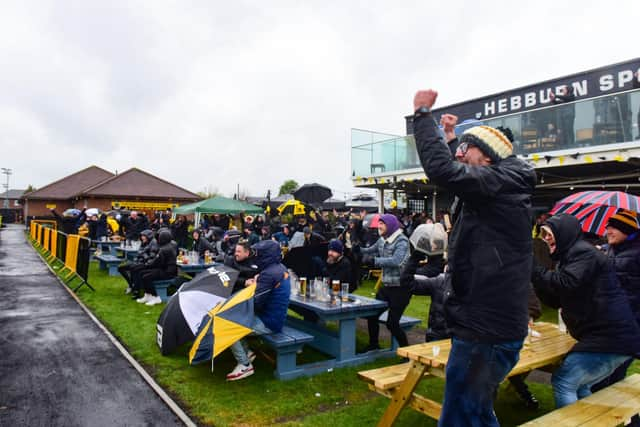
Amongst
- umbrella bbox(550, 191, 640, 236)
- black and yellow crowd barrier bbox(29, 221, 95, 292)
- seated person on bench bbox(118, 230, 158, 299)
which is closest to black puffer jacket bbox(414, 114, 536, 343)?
umbrella bbox(550, 191, 640, 236)

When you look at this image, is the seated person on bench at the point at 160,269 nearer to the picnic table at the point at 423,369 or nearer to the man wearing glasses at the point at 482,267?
the picnic table at the point at 423,369

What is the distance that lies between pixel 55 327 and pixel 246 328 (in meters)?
4.46

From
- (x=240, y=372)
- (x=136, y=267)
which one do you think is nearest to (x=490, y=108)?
(x=136, y=267)

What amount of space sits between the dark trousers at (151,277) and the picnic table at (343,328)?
13.7 ft

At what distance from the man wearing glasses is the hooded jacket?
3259mm

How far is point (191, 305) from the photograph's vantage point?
5.30 meters

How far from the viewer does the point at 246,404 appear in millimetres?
4395

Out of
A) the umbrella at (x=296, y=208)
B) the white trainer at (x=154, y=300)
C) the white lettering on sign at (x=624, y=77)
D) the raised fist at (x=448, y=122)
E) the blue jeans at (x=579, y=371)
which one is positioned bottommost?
the white trainer at (x=154, y=300)

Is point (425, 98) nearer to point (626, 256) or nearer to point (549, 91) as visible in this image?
point (626, 256)

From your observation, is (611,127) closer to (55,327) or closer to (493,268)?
(493,268)

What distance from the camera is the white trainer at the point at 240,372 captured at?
16.5ft

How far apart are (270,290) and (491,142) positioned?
3.57 metres

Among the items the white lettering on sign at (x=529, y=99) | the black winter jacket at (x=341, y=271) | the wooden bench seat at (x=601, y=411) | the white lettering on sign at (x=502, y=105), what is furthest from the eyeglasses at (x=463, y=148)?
the white lettering on sign at (x=502, y=105)

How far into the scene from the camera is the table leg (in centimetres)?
323
